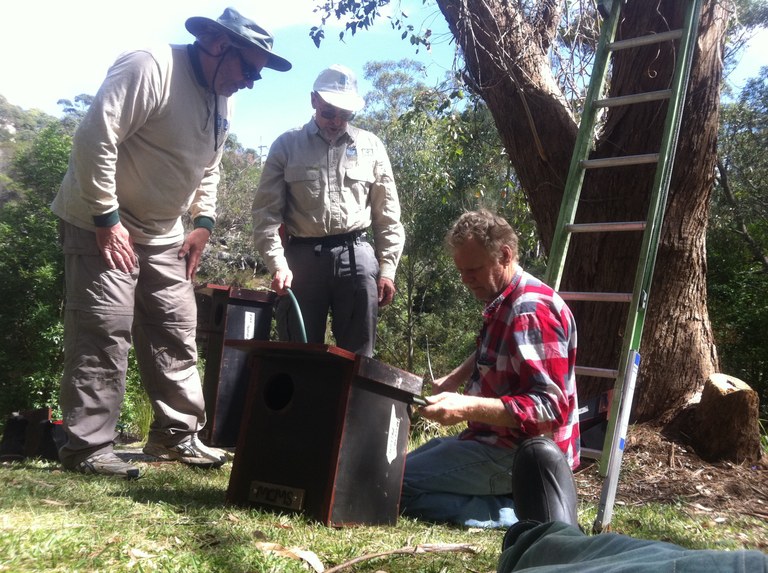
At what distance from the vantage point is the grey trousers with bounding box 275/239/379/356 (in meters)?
3.98

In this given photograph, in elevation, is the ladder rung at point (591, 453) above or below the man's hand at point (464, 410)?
below

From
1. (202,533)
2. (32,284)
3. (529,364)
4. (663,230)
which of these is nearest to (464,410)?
(529,364)

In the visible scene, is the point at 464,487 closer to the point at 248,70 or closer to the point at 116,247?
the point at 116,247

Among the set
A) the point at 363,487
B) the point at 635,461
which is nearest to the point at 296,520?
the point at 363,487

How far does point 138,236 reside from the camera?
361 cm

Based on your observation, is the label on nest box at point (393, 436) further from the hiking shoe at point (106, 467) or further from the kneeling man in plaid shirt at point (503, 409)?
the hiking shoe at point (106, 467)

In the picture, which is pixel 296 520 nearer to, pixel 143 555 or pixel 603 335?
pixel 143 555

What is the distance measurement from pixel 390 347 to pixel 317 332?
15.0m

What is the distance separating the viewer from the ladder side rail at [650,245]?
3068 millimetres

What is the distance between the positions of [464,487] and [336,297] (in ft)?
4.72

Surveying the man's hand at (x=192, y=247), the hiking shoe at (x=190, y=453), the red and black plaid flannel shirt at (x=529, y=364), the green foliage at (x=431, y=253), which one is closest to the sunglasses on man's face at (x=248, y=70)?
the man's hand at (x=192, y=247)

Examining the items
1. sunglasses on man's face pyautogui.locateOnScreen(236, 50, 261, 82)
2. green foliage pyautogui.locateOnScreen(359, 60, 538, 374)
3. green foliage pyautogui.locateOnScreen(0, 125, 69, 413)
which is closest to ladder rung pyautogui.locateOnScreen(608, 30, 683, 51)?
sunglasses on man's face pyautogui.locateOnScreen(236, 50, 261, 82)

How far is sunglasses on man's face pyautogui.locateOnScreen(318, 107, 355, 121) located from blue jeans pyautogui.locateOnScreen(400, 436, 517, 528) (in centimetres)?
198

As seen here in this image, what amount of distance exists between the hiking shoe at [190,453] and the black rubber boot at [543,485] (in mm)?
2047
